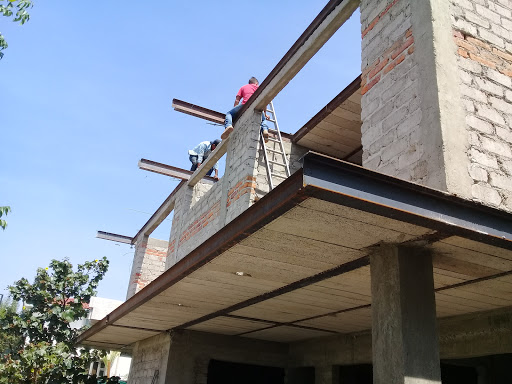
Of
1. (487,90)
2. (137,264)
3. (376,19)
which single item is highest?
(376,19)

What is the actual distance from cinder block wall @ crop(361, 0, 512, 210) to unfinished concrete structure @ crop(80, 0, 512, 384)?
14 millimetres

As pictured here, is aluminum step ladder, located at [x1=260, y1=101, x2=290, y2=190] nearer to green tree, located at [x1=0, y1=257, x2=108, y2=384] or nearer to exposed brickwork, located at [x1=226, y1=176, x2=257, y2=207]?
exposed brickwork, located at [x1=226, y1=176, x2=257, y2=207]

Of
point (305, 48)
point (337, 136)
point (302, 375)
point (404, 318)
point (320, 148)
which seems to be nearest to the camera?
point (404, 318)

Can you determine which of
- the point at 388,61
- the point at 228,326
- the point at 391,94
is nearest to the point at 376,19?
the point at 388,61

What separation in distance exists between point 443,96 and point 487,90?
684mm

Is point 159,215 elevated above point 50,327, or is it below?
A: above

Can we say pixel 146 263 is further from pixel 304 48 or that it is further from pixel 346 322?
pixel 304 48

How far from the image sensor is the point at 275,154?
26.6 feet

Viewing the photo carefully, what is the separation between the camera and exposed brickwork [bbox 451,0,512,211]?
388cm

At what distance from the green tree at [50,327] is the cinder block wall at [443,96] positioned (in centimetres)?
713

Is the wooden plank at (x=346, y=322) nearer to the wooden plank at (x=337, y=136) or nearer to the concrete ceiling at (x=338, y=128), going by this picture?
the concrete ceiling at (x=338, y=128)

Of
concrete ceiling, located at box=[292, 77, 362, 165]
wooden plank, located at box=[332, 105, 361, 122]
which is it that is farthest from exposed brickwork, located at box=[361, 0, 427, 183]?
wooden plank, located at box=[332, 105, 361, 122]

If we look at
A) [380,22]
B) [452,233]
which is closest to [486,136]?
[452,233]

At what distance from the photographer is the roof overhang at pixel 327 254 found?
112 inches
